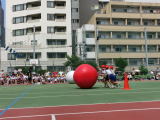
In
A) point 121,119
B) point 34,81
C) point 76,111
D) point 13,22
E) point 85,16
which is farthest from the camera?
point 85,16

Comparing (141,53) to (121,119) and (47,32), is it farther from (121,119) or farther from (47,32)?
(121,119)

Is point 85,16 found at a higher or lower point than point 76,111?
higher

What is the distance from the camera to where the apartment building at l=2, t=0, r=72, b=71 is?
62.6 m

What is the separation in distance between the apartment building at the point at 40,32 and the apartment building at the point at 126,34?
4.86 meters

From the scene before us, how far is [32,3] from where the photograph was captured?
65.8 metres

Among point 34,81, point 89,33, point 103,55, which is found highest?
point 89,33

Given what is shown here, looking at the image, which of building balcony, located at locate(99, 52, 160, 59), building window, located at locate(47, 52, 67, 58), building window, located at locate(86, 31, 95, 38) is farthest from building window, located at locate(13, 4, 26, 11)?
building balcony, located at locate(99, 52, 160, 59)

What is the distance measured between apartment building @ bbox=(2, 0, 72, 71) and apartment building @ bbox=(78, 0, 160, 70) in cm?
486

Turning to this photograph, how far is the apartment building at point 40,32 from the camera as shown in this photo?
62594mm

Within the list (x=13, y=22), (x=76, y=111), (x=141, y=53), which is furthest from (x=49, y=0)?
(x=76, y=111)

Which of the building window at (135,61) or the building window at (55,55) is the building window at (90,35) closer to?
the building window at (55,55)

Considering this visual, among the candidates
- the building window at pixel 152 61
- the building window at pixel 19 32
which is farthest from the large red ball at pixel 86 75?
the building window at pixel 152 61

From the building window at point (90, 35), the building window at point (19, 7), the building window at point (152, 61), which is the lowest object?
the building window at point (152, 61)

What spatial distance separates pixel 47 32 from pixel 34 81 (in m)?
28.6
